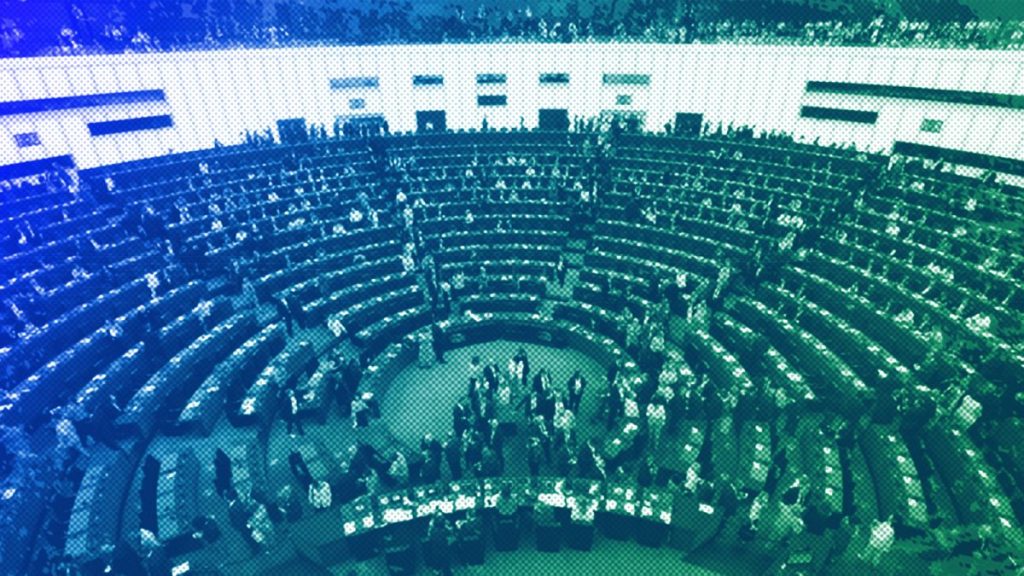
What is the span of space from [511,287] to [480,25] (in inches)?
752

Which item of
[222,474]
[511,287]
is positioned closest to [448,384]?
[511,287]

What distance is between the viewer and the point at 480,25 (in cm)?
3316

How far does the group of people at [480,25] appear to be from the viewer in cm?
2569

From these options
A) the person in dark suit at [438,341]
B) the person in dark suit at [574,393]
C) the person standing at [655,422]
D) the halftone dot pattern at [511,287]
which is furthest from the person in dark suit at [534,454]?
the person in dark suit at [438,341]

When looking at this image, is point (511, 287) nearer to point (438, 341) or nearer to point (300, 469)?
point (438, 341)

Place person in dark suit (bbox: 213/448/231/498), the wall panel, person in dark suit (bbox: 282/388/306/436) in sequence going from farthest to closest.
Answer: the wall panel
person in dark suit (bbox: 282/388/306/436)
person in dark suit (bbox: 213/448/231/498)

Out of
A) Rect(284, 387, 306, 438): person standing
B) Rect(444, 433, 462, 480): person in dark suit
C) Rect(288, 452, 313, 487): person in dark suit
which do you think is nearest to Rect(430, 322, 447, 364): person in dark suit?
Rect(284, 387, 306, 438): person standing

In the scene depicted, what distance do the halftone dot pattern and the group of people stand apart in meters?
0.20

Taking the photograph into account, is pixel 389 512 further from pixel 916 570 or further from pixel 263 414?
pixel 916 570

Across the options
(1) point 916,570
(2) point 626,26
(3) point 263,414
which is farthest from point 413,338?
(2) point 626,26

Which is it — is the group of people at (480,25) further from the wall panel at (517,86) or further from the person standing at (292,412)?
the person standing at (292,412)

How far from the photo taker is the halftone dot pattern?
12.2 m

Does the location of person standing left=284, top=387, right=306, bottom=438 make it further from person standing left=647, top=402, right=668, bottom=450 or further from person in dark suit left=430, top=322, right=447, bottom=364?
person standing left=647, top=402, right=668, bottom=450

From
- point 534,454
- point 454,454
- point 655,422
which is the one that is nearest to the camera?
point 454,454
